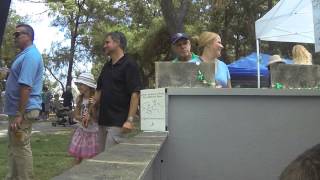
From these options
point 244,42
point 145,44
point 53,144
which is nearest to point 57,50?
point 145,44

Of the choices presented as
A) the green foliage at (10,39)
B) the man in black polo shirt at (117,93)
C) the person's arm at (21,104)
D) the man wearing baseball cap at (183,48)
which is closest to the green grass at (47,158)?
the person's arm at (21,104)

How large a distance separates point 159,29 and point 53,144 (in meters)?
19.5

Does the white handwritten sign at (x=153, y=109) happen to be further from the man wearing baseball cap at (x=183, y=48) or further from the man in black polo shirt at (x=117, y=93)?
the man wearing baseball cap at (x=183, y=48)

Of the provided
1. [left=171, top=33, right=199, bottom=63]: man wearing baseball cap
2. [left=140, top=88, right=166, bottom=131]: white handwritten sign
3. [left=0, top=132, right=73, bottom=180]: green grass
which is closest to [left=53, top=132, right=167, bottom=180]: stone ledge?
[left=140, top=88, right=166, bottom=131]: white handwritten sign

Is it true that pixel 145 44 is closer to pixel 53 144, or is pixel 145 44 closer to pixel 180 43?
pixel 53 144

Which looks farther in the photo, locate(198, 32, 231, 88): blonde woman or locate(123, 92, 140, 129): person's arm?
locate(198, 32, 231, 88): blonde woman

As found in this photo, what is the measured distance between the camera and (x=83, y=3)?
3766cm

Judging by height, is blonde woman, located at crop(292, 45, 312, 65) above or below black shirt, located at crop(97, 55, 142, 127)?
above

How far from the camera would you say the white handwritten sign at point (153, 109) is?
4.90 m

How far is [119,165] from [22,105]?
3026 mm

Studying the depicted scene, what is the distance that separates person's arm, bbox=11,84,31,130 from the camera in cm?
564

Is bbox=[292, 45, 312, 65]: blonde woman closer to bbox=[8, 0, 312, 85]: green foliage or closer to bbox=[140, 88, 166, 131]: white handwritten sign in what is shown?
bbox=[140, 88, 166, 131]: white handwritten sign

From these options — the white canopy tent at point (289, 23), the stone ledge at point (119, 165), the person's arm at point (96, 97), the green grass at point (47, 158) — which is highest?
the white canopy tent at point (289, 23)

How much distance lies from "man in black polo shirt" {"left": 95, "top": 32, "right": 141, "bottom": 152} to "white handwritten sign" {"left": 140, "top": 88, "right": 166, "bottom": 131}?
0.30ft
